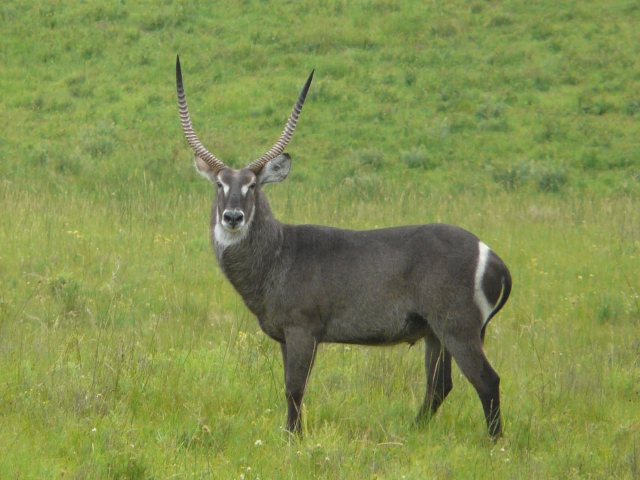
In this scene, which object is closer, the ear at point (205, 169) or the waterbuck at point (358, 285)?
the waterbuck at point (358, 285)

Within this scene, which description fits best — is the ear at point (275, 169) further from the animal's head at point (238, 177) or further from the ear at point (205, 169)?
the ear at point (205, 169)

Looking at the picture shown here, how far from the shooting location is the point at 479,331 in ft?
16.3

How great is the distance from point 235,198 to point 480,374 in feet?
5.93

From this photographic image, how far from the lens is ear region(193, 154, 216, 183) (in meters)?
5.59

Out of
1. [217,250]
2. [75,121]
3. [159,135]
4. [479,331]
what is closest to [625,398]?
[479,331]

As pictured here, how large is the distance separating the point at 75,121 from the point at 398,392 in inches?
575

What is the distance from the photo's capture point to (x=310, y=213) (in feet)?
35.0

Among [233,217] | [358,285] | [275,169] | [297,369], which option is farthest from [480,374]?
[275,169]

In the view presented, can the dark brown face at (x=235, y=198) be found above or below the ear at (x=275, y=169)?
below

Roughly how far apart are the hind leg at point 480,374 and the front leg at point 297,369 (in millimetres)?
818

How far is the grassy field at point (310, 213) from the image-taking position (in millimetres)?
4680

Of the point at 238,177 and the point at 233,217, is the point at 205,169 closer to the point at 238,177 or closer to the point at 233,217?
the point at 238,177

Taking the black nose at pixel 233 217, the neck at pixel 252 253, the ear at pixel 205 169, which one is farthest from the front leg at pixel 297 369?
the ear at pixel 205 169

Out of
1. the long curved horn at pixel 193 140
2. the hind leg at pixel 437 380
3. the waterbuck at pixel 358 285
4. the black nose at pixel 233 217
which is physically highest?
the long curved horn at pixel 193 140
